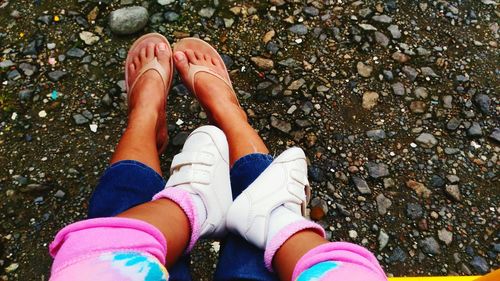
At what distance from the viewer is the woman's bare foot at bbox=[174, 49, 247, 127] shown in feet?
6.70

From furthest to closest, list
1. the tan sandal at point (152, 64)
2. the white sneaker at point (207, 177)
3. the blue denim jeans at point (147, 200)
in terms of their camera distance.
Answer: the tan sandal at point (152, 64) < the white sneaker at point (207, 177) < the blue denim jeans at point (147, 200)

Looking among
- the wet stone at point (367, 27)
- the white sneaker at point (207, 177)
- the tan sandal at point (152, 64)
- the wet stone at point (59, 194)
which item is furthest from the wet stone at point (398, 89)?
the wet stone at point (59, 194)

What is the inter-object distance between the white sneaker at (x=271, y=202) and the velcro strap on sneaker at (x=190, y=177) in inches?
5.5

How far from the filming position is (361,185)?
2.04 meters

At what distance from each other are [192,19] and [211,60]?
0.31 meters

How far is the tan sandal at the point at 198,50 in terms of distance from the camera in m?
2.17

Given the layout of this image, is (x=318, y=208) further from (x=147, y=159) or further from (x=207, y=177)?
(x=147, y=159)

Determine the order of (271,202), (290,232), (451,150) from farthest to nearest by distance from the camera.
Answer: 1. (451,150)
2. (271,202)
3. (290,232)

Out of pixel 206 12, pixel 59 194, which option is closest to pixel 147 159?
pixel 59 194

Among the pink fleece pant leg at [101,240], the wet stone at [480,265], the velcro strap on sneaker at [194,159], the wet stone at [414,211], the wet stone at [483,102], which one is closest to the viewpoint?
the pink fleece pant leg at [101,240]

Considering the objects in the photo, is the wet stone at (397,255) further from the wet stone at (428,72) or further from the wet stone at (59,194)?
the wet stone at (59,194)

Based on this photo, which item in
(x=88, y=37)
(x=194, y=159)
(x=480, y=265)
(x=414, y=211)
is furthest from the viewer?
(x=88, y=37)

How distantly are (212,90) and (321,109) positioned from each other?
51 centimetres

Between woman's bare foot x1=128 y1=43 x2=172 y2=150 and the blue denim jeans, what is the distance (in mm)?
312
